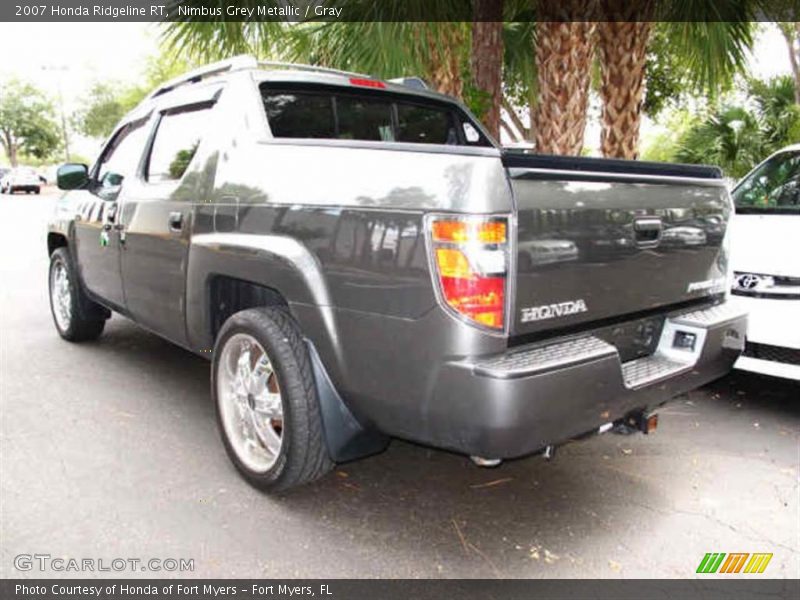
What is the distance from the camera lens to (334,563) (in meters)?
2.64

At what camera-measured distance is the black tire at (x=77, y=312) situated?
5289 millimetres

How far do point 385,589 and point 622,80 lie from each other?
5771mm

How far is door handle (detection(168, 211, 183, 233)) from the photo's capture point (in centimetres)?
355

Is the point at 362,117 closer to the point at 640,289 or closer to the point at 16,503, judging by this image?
the point at 640,289

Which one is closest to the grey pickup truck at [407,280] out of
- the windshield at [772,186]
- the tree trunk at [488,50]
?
the windshield at [772,186]

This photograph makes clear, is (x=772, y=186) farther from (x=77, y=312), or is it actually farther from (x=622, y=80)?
(x=77, y=312)

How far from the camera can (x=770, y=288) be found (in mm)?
4031

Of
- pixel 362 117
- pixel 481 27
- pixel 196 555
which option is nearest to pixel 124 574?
pixel 196 555

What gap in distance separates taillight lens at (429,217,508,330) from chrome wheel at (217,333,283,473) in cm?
113

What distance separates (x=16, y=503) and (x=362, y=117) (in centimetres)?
273

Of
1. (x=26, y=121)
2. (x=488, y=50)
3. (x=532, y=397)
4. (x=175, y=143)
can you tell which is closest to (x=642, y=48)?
(x=488, y=50)

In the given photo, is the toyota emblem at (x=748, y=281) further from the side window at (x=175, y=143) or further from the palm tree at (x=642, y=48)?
the side window at (x=175, y=143)

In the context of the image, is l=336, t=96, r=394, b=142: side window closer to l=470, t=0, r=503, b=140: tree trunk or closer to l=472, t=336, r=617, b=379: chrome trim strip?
l=472, t=336, r=617, b=379: chrome trim strip

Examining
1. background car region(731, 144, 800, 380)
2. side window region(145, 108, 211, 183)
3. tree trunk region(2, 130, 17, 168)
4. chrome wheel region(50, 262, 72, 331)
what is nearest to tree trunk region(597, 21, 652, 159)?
background car region(731, 144, 800, 380)
